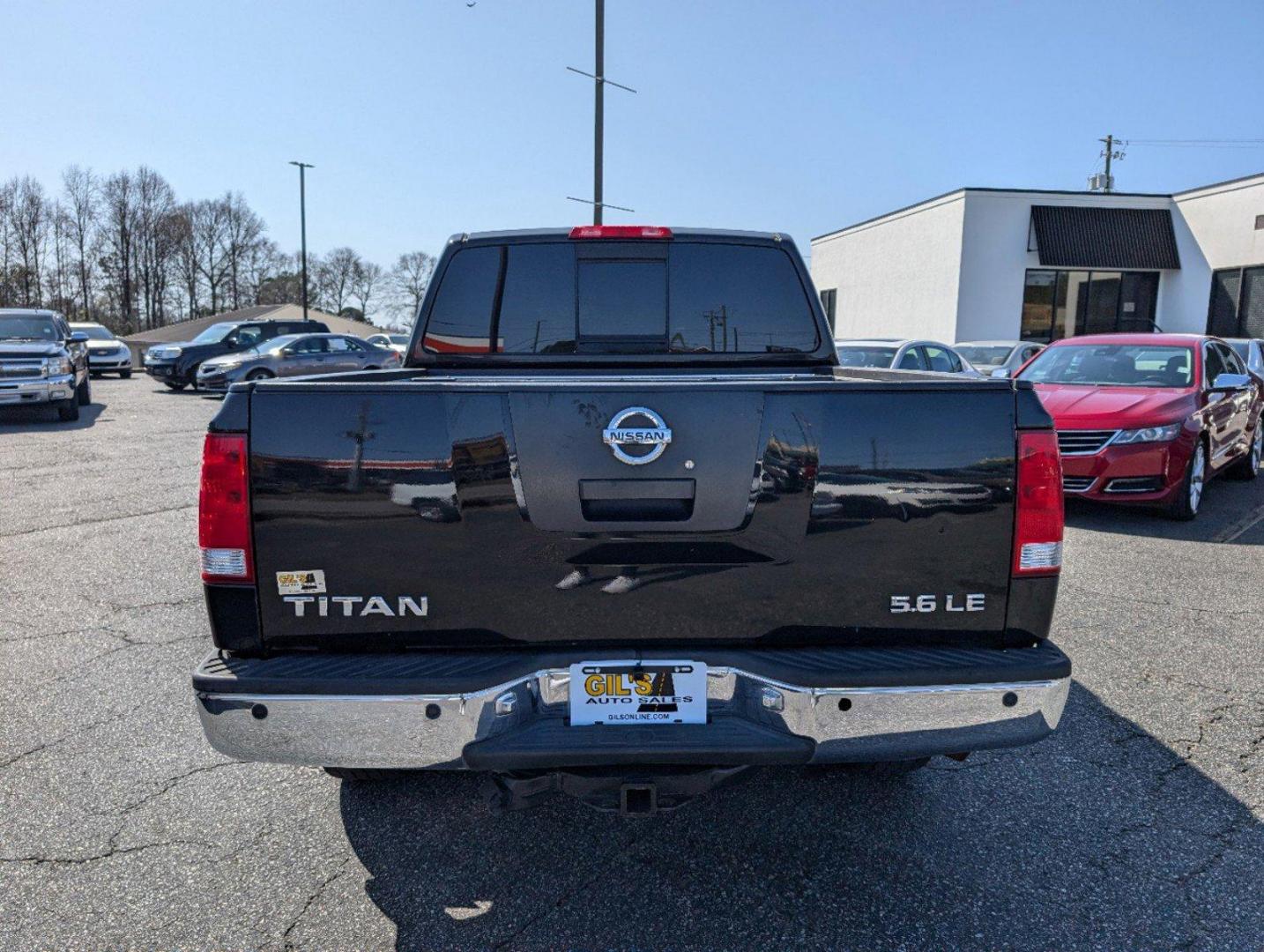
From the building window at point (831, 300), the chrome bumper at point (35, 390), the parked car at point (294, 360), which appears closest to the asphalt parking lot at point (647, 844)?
the chrome bumper at point (35, 390)

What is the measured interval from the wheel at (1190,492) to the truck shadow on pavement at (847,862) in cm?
541

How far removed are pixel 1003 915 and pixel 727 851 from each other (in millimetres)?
839

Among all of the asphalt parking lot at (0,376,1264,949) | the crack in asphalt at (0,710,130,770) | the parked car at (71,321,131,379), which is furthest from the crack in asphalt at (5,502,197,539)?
the parked car at (71,321,131,379)

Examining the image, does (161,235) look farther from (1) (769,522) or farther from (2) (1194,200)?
(1) (769,522)

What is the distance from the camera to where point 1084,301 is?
2742cm

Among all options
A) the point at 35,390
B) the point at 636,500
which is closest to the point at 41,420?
the point at 35,390

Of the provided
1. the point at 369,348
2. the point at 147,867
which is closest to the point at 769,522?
the point at 147,867

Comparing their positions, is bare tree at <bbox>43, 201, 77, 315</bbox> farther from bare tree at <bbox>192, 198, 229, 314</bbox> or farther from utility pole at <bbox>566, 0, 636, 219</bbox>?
utility pole at <bbox>566, 0, 636, 219</bbox>

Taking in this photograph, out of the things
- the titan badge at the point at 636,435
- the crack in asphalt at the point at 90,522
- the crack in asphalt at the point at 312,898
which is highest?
the titan badge at the point at 636,435

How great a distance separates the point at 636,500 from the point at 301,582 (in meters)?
0.93

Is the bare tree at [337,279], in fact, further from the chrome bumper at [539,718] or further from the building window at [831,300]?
the chrome bumper at [539,718]

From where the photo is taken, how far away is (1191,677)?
4.53 m

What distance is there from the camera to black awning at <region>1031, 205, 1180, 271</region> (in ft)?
87.1

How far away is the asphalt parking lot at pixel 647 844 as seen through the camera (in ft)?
8.48
